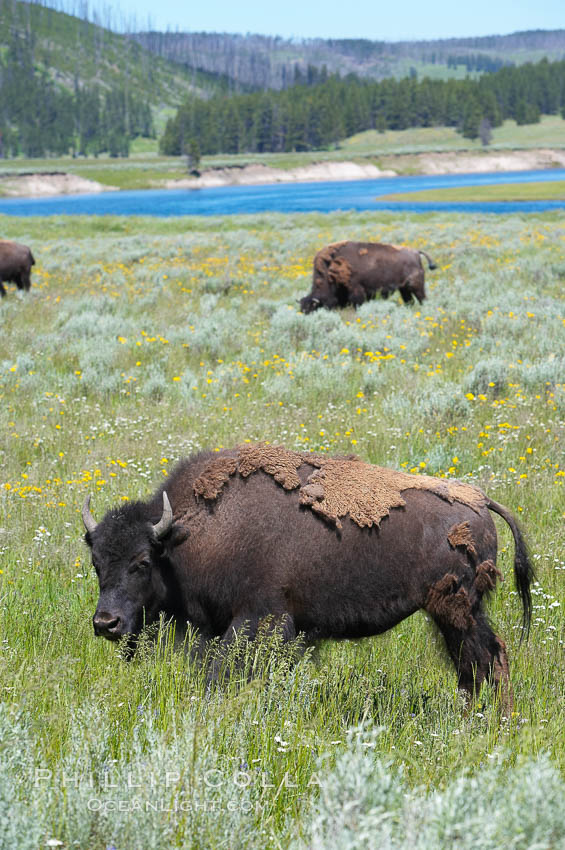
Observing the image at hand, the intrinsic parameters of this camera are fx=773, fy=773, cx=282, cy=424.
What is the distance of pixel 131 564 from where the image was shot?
376 centimetres

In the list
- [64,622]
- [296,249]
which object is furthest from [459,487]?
[296,249]

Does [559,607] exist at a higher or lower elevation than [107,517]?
lower

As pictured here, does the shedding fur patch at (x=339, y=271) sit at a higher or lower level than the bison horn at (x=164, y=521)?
Result: higher

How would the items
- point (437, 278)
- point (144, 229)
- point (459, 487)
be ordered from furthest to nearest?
point (144, 229)
point (437, 278)
point (459, 487)

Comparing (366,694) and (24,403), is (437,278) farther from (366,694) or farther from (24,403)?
(366,694)

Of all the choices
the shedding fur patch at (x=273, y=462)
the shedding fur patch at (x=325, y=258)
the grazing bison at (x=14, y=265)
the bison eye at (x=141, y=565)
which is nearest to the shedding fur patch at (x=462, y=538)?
the shedding fur patch at (x=273, y=462)

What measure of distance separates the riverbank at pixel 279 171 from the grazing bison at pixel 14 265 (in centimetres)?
8702

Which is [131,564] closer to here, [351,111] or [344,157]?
[344,157]

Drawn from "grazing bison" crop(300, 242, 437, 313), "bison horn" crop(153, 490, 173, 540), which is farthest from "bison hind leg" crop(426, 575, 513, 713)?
"grazing bison" crop(300, 242, 437, 313)

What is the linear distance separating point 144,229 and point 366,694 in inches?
1482

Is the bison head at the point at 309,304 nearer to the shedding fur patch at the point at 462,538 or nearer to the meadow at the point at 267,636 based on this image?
the meadow at the point at 267,636

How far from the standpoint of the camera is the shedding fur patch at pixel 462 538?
3768 mm

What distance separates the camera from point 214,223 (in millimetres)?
39656

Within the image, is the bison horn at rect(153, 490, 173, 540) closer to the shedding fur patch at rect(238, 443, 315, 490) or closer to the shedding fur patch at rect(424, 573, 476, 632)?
the shedding fur patch at rect(238, 443, 315, 490)
